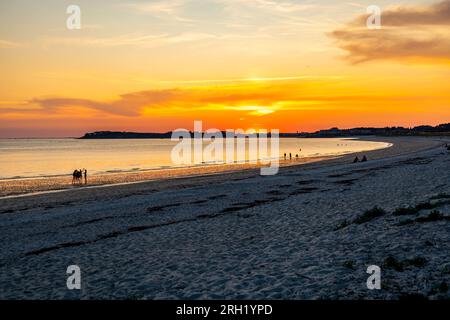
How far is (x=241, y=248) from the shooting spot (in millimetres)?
13688

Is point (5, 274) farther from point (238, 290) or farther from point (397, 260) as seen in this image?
point (397, 260)

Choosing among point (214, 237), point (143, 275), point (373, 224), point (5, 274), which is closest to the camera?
point (143, 275)

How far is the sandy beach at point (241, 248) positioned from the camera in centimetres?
945

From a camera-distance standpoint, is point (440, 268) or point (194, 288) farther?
point (194, 288)

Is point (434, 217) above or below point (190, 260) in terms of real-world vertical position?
above

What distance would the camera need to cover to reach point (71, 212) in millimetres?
24625

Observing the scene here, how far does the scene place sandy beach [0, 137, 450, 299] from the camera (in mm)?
9453

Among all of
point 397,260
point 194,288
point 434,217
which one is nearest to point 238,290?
point 194,288

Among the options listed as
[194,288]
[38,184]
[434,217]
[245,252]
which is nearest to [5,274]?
[194,288]

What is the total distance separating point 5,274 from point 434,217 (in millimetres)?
14720

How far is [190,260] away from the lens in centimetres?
1273
